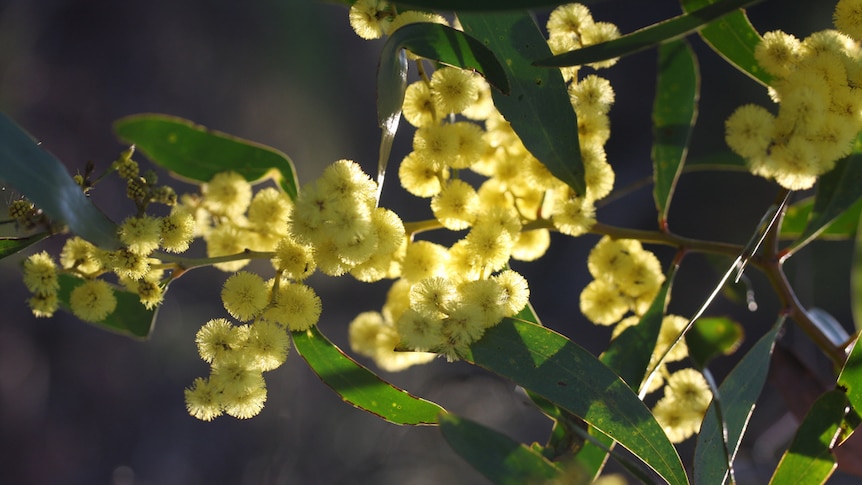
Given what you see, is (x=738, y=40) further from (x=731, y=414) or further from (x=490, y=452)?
(x=490, y=452)

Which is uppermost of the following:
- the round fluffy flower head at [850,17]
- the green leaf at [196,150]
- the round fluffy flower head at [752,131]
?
the round fluffy flower head at [850,17]

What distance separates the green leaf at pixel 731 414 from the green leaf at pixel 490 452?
0.78 feet

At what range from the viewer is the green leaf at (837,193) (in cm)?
87

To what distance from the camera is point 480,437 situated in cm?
56

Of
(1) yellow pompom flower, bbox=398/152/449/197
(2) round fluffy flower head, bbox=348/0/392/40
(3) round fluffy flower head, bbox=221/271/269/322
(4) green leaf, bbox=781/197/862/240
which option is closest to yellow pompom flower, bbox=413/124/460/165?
(1) yellow pompom flower, bbox=398/152/449/197

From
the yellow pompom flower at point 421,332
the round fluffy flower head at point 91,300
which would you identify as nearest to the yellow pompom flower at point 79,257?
the round fluffy flower head at point 91,300

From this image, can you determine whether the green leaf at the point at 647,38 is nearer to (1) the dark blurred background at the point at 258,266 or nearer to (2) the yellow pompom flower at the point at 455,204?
(2) the yellow pompom flower at the point at 455,204

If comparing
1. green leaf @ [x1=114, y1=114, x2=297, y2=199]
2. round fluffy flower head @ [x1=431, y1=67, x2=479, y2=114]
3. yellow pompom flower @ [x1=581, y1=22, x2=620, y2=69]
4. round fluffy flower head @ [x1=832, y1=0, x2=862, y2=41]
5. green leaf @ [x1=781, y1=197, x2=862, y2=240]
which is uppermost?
round fluffy flower head @ [x1=832, y1=0, x2=862, y2=41]

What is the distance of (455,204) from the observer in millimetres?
782

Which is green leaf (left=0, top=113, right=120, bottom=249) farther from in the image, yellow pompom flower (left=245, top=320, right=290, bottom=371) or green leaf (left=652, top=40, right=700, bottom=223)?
green leaf (left=652, top=40, right=700, bottom=223)

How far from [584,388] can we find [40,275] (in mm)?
594

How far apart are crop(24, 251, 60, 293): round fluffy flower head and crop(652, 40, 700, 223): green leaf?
0.79 metres

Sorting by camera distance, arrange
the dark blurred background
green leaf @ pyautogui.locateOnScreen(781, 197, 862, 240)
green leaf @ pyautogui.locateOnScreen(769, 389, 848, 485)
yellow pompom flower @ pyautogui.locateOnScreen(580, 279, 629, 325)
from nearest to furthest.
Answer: green leaf @ pyautogui.locateOnScreen(769, 389, 848, 485) → yellow pompom flower @ pyautogui.locateOnScreen(580, 279, 629, 325) → green leaf @ pyautogui.locateOnScreen(781, 197, 862, 240) → the dark blurred background

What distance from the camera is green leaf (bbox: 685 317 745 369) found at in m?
1.05
